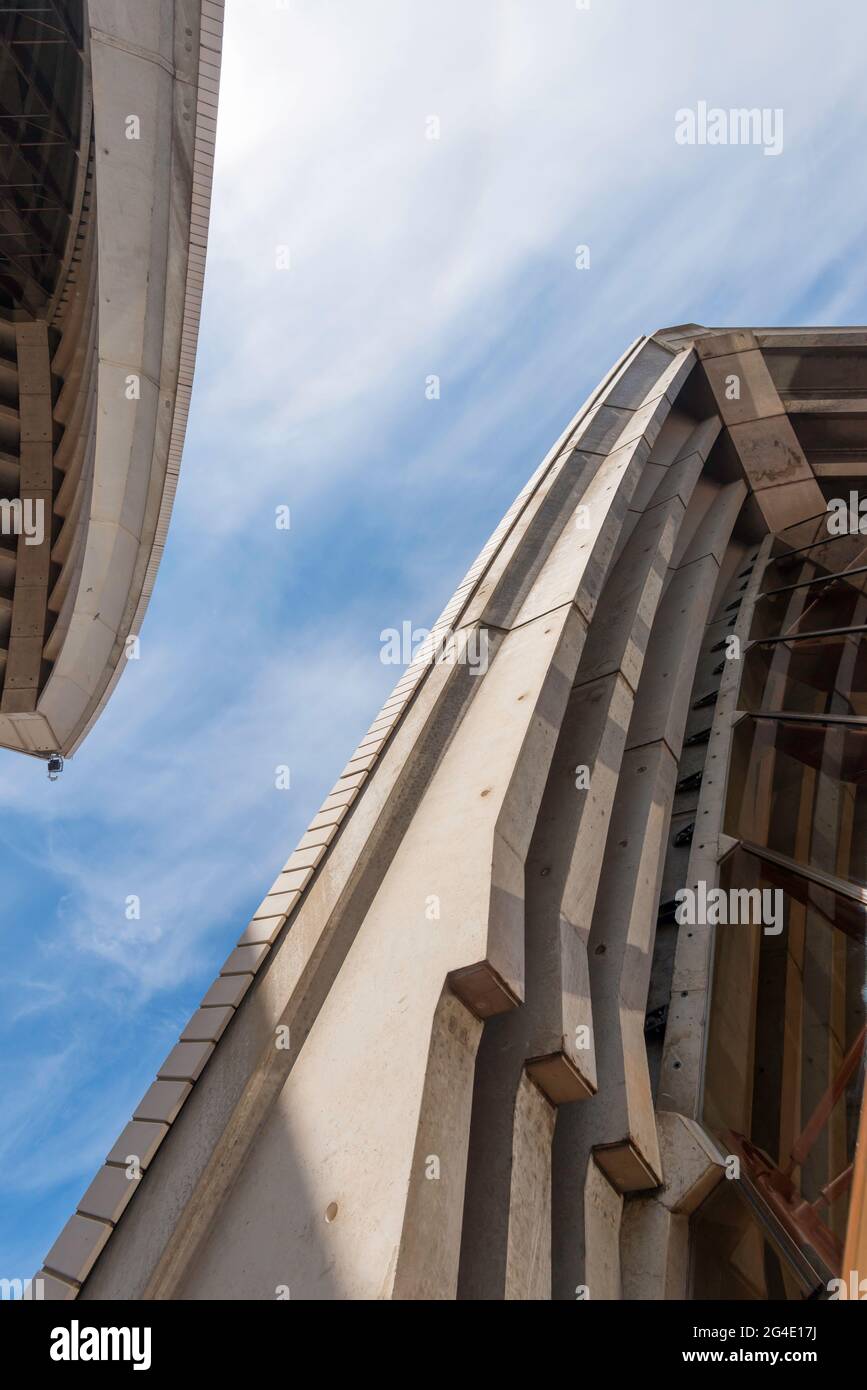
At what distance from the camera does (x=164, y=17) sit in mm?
11656

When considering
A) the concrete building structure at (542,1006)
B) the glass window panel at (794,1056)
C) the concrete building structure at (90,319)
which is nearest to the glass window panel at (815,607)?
the concrete building structure at (542,1006)

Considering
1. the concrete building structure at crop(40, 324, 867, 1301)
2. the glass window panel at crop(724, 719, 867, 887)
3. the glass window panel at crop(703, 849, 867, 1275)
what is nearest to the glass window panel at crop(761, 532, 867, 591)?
the concrete building structure at crop(40, 324, 867, 1301)

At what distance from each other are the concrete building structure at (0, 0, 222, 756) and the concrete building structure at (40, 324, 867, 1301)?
7.10 meters

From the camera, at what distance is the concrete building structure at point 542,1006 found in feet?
14.0

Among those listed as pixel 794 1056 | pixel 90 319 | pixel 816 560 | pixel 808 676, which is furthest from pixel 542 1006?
pixel 90 319

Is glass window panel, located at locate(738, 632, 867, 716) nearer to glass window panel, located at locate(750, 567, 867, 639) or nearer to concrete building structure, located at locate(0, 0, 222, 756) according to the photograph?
glass window panel, located at locate(750, 567, 867, 639)

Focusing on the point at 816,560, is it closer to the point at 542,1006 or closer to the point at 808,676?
the point at 808,676

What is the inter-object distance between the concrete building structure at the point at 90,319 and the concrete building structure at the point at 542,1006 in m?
7.10

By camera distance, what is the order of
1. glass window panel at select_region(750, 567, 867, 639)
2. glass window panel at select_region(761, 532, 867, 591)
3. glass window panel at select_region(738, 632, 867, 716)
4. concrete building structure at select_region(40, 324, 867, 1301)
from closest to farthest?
concrete building structure at select_region(40, 324, 867, 1301) → glass window panel at select_region(738, 632, 867, 716) → glass window panel at select_region(750, 567, 867, 639) → glass window panel at select_region(761, 532, 867, 591)

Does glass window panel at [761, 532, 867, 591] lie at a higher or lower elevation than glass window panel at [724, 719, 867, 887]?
higher

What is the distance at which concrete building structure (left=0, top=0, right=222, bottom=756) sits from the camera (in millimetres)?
11930

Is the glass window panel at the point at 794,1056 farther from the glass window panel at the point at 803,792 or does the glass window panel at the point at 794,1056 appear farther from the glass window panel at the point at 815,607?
the glass window panel at the point at 815,607

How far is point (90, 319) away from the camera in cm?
1606
